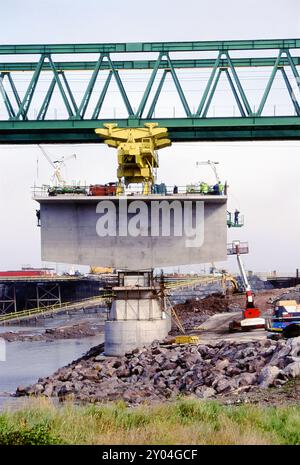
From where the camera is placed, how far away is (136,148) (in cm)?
4431

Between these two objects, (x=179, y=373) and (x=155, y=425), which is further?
(x=179, y=373)

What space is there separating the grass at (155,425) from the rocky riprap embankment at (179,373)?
6474mm

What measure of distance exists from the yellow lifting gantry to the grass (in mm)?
24835

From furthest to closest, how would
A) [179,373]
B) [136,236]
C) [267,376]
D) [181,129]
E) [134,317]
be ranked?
[181,129]
[136,236]
[134,317]
[179,373]
[267,376]

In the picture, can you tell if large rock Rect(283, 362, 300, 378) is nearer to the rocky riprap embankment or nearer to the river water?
the rocky riprap embankment

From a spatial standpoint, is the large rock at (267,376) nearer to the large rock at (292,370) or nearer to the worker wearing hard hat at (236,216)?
the large rock at (292,370)

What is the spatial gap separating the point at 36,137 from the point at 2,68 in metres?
4.25

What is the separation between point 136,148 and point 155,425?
27.9 meters

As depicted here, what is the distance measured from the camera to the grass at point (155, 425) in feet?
52.6

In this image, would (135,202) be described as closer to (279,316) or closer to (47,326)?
(279,316)

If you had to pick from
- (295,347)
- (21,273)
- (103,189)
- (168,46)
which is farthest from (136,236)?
(21,273)

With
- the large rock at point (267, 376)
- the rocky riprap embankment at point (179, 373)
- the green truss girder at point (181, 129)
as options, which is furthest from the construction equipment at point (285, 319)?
the green truss girder at point (181, 129)

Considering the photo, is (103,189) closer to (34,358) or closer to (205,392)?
(34,358)
